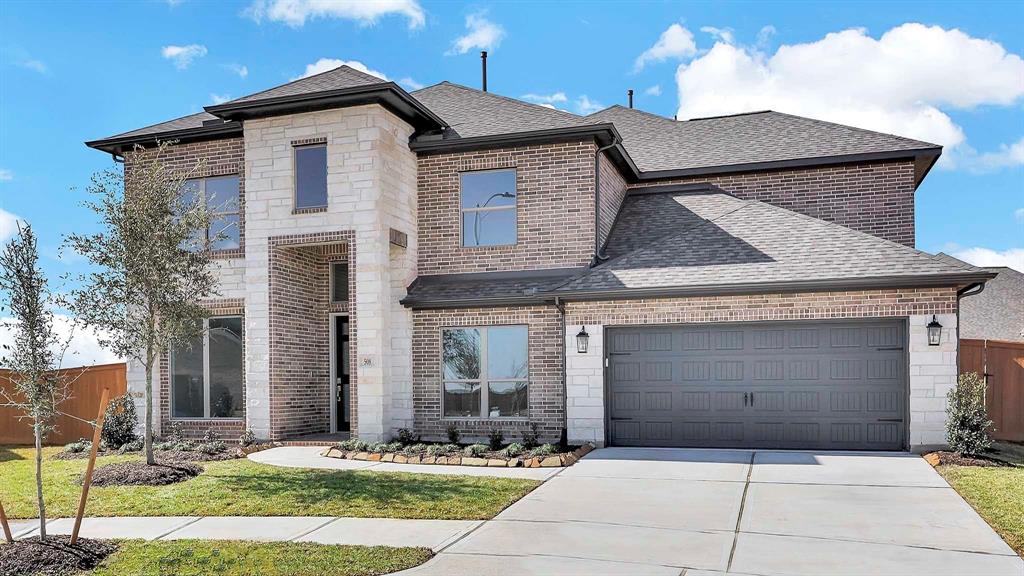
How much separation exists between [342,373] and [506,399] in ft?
13.5

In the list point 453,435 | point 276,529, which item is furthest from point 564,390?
point 276,529

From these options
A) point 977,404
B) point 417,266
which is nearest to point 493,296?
point 417,266

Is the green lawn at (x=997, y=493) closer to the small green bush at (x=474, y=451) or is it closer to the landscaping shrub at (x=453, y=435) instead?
the small green bush at (x=474, y=451)

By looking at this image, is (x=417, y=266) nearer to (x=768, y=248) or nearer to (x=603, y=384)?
(x=603, y=384)

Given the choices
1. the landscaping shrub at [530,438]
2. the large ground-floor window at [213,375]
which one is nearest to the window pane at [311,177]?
the large ground-floor window at [213,375]

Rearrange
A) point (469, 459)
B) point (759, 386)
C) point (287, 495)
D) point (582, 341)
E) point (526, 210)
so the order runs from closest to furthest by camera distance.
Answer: point (287, 495) < point (469, 459) < point (759, 386) < point (582, 341) < point (526, 210)

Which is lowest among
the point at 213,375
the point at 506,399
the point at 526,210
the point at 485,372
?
the point at 506,399

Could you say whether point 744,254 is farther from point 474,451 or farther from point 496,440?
point 474,451

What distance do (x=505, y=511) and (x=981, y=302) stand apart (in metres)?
23.1

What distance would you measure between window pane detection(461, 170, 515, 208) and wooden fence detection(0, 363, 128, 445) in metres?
8.21

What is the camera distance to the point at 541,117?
16.5 m

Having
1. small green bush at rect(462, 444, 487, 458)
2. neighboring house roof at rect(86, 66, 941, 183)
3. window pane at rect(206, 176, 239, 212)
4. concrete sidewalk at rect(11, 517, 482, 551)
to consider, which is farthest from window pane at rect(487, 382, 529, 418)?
concrete sidewalk at rect(11, 517, 482, 551)

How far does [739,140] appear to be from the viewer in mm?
19422

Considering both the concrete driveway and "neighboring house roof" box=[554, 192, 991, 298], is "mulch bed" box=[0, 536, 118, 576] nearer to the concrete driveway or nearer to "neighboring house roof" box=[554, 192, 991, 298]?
the concrete driveway
